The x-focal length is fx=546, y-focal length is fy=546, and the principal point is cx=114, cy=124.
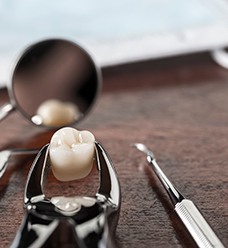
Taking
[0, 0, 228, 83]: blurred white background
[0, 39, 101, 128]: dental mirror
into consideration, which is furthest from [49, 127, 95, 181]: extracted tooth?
[0, 0, 228, 83]: blurred white background

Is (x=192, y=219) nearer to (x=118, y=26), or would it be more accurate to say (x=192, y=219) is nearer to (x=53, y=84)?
(x=53, y=84)

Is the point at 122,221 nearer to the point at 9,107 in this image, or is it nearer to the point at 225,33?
the point at 9,107

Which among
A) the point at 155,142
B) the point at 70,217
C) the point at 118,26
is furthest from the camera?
the point at 118,26

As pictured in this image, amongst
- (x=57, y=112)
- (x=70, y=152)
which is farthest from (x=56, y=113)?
(x=70, y=152)

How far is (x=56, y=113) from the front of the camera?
0.50 metres

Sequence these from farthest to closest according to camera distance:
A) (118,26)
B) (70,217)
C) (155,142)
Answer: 1. (118,26)
2. (155,142)
3. (70,217)

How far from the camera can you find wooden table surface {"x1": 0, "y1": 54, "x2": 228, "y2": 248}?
0.35m

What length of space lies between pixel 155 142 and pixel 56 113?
10cm

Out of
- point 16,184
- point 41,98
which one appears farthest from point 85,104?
point 16,184

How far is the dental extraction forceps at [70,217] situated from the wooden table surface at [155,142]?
0.08 feet

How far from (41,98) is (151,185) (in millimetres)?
172

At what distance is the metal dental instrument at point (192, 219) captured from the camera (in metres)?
0.31

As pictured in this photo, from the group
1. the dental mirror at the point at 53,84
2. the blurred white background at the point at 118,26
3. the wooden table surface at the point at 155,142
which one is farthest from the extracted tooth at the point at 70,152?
the blurred white background at the point at 118,26

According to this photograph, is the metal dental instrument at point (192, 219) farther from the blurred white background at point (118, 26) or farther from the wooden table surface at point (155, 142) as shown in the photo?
the blurred white background at point (118, 26)
